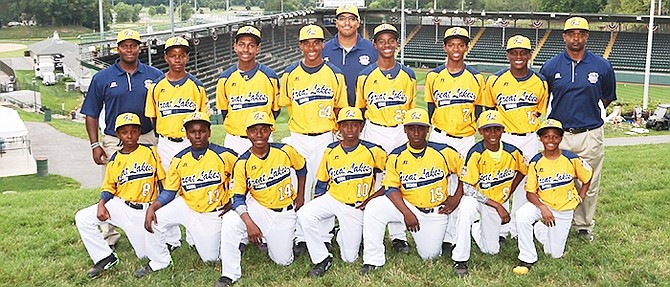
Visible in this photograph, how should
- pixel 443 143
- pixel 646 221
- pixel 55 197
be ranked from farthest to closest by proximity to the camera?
1. pixel 55 197
2. pixel 646 221
3. pixel 443 143

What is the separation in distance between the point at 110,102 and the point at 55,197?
13.6ft

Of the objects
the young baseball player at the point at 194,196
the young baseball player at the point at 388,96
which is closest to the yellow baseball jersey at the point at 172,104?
the young baseball player at the point at 194,196

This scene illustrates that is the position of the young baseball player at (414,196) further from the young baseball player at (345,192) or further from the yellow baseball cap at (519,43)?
the yellow baseball cap at (519,43)

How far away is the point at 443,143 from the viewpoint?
6.50 m

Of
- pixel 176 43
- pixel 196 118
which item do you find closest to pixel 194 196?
pixel 196 118

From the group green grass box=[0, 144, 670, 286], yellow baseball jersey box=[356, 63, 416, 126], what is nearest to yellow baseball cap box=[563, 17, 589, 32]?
yellow baseball jersey box=[356, 63, 416, 126]

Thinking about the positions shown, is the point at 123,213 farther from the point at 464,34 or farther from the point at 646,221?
the point at 646,221

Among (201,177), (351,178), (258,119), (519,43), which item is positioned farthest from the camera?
(519,43)

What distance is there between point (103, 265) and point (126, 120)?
147 centimetres

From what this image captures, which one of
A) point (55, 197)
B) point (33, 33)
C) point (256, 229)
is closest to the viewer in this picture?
point (256, 229)

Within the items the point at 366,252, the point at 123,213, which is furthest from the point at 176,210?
the point at 366,252

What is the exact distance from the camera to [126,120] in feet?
20.7

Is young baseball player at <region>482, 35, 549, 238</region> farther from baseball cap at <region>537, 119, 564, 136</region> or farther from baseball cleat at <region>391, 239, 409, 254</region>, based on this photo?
baseball cleat at <region>391, 239, 409, 254</region>

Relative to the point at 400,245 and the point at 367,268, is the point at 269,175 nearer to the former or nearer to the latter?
the point at 367,268
